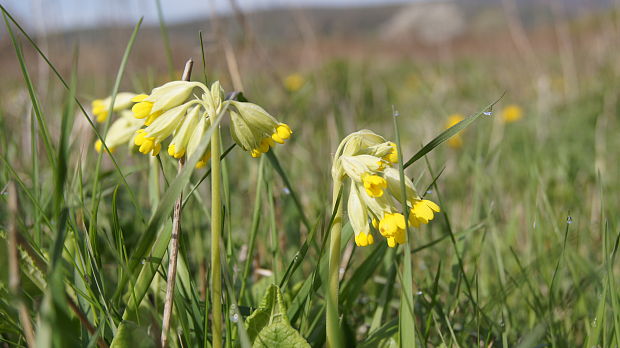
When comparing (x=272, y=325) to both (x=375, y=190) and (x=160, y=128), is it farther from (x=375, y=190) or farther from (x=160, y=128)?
(x=160, y=128)

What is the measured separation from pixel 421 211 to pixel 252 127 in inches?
14.6

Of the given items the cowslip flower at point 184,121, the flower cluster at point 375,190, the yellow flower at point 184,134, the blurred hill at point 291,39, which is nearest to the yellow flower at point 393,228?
the flower cluster at point 375,190

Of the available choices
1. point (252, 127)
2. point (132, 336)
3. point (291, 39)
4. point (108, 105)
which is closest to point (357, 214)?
point (252, 127)

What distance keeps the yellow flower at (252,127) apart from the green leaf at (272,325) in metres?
0.30

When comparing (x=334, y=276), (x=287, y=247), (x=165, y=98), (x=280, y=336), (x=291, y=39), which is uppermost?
(x=165, y=98)

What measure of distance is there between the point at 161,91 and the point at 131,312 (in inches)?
19.3

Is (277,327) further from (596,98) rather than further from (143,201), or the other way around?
(596,98)

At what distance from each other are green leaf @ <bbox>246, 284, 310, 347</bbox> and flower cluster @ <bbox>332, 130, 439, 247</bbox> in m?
0.22

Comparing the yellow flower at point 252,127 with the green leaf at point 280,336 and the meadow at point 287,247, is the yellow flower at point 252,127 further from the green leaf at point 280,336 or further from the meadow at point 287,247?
the green leaf at point 280,336

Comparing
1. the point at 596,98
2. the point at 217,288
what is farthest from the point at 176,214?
the point at 596,98

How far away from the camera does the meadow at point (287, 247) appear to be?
1.09 meters

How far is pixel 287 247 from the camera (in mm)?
2193

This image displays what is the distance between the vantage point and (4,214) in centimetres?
209

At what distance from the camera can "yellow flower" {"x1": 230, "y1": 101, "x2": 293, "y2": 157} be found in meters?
1.17
